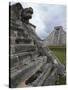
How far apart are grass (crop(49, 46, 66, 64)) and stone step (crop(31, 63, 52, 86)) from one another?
13 centimetres

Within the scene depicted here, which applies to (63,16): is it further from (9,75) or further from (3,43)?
(9,75)

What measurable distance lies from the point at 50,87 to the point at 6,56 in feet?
1.94

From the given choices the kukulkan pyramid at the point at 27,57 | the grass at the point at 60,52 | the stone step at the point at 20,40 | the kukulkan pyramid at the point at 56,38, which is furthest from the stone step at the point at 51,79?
the stone step at the point at 20,40

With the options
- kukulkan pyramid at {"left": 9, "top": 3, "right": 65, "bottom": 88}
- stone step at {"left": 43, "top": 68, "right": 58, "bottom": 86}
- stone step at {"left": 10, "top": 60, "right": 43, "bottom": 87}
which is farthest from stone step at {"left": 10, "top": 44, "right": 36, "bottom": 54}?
stone step at {"left": 43, "top": 68, "right": 58, "bottom": 86}

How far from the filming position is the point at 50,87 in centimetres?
238

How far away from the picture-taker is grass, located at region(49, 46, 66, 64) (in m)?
2.40

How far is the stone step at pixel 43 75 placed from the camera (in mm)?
2322

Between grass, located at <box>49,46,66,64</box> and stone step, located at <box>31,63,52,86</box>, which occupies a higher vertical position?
grass, located at <box>49,46,66,64</box>

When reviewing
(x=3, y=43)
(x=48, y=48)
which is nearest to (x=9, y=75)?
(x=3, y=43)

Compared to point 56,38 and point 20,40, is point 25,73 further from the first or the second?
point 56,38

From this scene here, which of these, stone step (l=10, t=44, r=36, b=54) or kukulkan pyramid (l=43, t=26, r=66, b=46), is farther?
kukulkan pyramid (l=43, t=26, r=66, b=46)

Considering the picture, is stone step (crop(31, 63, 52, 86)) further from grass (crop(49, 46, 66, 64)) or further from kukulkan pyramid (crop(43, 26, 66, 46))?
kukulkan pyramid (crop(43, 26, 66, 46))

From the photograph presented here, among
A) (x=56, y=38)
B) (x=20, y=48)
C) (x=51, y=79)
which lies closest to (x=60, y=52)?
(x=56, y=38)

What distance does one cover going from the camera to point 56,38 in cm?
242
